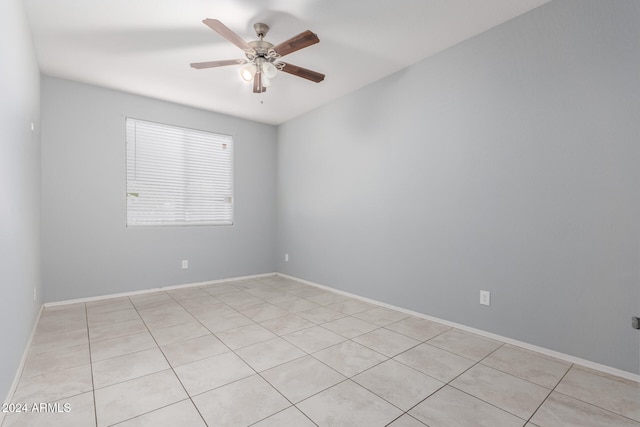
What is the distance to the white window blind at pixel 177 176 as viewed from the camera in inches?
156

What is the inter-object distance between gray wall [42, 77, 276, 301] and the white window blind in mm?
116

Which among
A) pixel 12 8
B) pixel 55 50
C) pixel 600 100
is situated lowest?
pixel 600 100

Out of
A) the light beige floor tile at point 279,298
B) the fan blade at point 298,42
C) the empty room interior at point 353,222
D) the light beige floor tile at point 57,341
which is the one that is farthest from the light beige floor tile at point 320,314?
the fan blade at point 298,42

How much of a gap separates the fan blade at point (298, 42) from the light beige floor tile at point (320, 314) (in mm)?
2483

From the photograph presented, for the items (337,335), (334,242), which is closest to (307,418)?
(337,335)

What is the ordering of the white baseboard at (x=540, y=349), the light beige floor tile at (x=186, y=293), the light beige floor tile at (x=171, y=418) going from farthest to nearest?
the light beige floor tile at (x=186, y=293)
the white baseboard at (x=540, y=349)
the light beige floor tile at (x=171, y=418)

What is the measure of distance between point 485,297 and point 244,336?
2.15m

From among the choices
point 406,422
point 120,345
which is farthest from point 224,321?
point 406,422

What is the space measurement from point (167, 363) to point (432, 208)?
2643 mm

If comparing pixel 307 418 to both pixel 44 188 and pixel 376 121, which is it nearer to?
pixel 376 121

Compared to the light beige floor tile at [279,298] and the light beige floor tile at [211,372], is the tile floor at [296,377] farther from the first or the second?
the light beige floor tile at [279,298]

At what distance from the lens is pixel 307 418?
1.53 meters

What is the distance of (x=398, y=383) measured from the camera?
1.87m

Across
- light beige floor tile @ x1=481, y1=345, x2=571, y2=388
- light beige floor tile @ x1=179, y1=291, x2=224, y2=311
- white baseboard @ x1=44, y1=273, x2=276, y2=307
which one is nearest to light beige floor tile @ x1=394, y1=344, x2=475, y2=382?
light beige floor tile @ x1=481, y1=345, x2=571, y2=388
